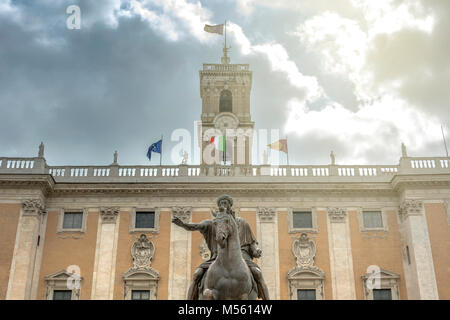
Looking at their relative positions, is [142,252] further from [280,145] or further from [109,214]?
[280,145]


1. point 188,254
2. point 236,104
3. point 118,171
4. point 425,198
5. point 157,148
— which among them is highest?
point 236,104

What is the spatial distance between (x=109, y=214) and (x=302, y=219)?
11532 millimetres

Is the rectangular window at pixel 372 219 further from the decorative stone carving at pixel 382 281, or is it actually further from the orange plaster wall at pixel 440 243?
the decorative stone carving at pixel 382 281

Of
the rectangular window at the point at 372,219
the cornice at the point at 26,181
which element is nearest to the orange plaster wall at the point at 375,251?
the rectangular window at the point at 372,219

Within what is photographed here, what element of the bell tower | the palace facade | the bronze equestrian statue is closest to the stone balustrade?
the palace facade

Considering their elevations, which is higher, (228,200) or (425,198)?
(425,198)

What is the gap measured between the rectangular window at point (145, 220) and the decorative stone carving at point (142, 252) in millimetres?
771

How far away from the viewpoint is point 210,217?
99.8 ft

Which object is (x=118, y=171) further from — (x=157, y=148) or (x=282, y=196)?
(x=282, y=196)
